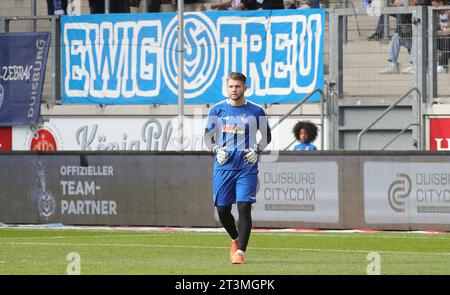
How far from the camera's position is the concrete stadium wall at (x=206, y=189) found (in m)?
21.2

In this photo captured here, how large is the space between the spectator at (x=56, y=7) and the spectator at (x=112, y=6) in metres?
0.62

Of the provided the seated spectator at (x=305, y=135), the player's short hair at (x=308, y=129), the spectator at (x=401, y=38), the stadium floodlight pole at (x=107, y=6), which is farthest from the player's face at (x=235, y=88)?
the stadium floodlight pole at (x=107, y=6)

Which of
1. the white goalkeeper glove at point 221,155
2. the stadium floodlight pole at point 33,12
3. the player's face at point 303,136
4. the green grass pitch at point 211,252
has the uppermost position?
the stadium floodlight pole at point 33,12

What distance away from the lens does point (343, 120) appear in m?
26.9

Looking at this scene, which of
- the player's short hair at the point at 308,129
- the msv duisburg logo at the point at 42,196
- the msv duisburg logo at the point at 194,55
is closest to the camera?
the player's short hair at the point at 308,129

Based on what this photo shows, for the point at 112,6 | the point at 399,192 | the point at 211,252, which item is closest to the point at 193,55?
the point at 112,6

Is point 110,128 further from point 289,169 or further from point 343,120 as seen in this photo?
point 289,169

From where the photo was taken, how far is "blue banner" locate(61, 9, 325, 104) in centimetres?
2702

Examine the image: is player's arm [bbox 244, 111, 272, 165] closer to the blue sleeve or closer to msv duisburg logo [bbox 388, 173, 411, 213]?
the blue sleeve

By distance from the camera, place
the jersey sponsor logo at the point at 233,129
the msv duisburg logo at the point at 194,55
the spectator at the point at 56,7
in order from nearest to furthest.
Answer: the jersey sponsor logo at the point at 233,129, the msv duisburg logo at the point at 194,55, the spectator at the point at 56,7

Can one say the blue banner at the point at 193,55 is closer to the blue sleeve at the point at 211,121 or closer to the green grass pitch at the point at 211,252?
the green grass pitch at the point at 211,252

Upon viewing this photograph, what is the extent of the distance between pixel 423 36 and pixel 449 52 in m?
0.56

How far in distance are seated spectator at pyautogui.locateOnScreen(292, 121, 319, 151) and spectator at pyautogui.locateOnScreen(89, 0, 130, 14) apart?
24.5 ft
